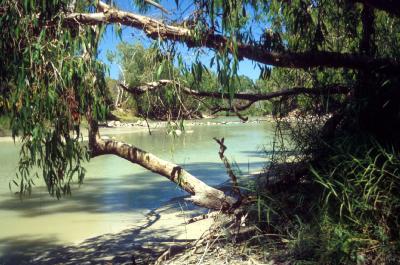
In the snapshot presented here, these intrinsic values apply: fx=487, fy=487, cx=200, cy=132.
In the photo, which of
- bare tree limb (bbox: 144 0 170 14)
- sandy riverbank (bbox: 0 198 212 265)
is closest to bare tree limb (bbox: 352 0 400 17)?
bare tree limb (bbox: 144 0 170 14)

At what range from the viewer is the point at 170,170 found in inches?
170

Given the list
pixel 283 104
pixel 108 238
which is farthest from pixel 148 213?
pixel 283 104

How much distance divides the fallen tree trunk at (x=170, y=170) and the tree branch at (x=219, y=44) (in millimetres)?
1035

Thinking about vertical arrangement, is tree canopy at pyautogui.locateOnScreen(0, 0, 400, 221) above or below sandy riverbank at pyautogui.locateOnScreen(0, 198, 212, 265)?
above

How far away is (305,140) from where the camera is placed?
4.50m

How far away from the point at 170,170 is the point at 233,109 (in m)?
0.78

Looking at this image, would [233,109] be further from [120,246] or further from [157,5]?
[120,246]

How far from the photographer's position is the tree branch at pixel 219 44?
11.4 ft

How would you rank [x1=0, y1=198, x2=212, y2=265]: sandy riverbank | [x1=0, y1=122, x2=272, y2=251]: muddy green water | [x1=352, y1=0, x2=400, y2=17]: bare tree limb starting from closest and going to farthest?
[x1=352, y1=0, x2=400, y2=17]: bare tree limb → [x1=0, y1=198, x2=212, y2=265]: sandy riverbank → [x1=0, y1=122, x2=272, y2=251]: muddy green water

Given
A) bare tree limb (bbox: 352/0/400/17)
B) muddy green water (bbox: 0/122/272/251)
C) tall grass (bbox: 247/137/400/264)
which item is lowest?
muddy green water (bbox: 0/122/272/251)

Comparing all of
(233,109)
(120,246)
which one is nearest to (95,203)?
(120,246)

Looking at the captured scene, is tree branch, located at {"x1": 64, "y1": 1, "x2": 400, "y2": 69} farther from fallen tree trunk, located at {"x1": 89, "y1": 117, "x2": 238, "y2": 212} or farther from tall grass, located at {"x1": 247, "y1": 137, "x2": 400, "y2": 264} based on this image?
fallen tree trunk, located at {"x1": 89, "y1": 117, "x2": 238, "y2": 212}

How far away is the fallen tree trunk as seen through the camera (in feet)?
13.4

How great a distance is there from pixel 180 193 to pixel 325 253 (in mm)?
6465
